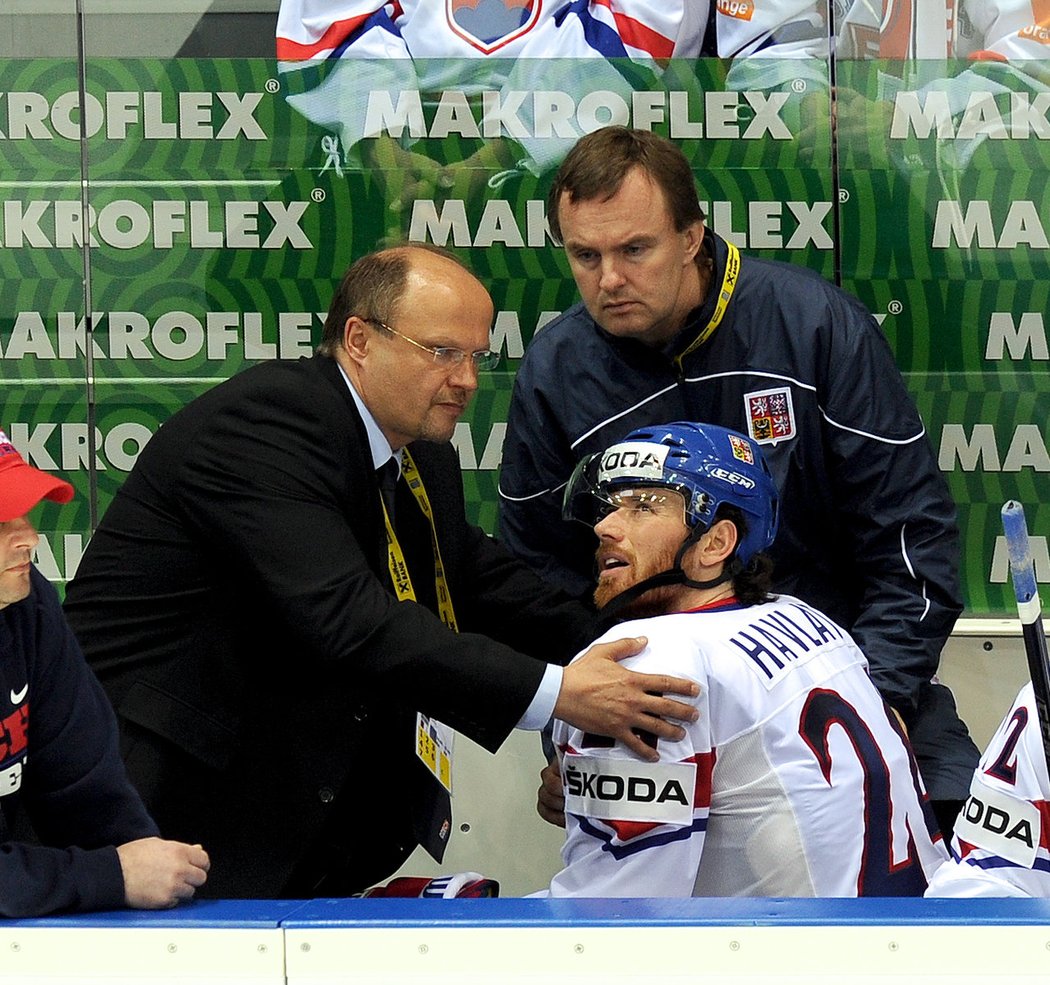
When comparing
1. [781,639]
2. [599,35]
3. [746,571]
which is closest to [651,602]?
[746,571]

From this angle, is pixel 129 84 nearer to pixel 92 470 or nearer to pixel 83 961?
pixel 92 470

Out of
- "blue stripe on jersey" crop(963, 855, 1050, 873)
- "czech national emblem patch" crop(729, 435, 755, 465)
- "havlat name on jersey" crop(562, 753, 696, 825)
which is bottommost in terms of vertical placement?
"blue stripe on jersey" crop(963, 855, 1050, 873)

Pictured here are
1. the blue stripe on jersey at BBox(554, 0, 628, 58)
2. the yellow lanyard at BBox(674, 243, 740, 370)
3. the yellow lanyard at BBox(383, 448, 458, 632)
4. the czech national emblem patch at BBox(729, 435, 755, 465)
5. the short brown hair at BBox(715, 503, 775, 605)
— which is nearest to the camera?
the short brown hair at BBox(715, 503, 775, 605)

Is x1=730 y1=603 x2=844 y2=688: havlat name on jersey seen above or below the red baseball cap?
below

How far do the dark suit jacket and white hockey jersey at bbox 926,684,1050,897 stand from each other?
27.5 inches

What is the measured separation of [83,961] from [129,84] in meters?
2.54

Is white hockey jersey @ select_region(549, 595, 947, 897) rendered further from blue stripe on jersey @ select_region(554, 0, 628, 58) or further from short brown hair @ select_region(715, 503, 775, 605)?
blue stripe on jersey @ select_region(554, 0, 628, 58)

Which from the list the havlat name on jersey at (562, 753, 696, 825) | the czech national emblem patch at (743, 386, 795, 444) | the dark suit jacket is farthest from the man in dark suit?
the czech national emblem patch at (743, 386, 795, 444)

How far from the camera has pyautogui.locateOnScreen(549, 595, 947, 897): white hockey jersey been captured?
2160 millimetres

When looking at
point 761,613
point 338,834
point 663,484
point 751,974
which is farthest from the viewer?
point 338,834

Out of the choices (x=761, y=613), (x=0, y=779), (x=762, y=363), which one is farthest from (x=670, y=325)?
(x=0, y=779)

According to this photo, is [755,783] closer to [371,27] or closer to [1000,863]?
[1000,863]

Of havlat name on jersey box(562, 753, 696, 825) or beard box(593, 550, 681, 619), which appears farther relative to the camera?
beard box(593, 550, 681, 619)

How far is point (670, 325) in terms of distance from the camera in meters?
3.19
